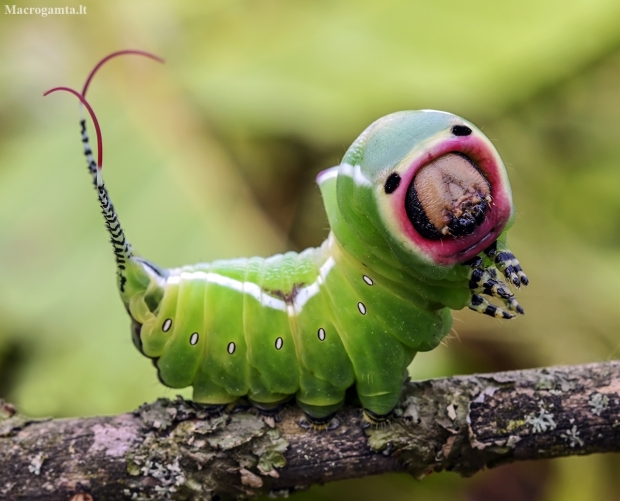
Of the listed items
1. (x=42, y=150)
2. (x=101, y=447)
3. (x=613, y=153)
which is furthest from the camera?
(x=613, y=153)

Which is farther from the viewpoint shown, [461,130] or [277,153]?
[277,153]

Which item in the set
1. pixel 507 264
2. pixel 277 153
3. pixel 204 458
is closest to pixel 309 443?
pixel 204 458

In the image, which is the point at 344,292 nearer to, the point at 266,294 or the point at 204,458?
the point at 266,294

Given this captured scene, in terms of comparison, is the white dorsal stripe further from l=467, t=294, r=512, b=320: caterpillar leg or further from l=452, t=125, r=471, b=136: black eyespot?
l=452, t=125, r=471, b=136: black eyespot

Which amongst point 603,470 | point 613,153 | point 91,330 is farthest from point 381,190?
point 613,153

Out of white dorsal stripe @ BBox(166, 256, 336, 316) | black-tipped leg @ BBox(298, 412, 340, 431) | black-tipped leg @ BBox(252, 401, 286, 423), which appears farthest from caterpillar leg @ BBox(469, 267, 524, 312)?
black-tipped leg @ BBox(252, 401, 286, 423)

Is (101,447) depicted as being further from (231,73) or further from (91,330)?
(231,73)

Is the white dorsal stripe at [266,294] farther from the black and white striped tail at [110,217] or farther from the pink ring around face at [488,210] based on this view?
the pink ring around face at [488,210]
